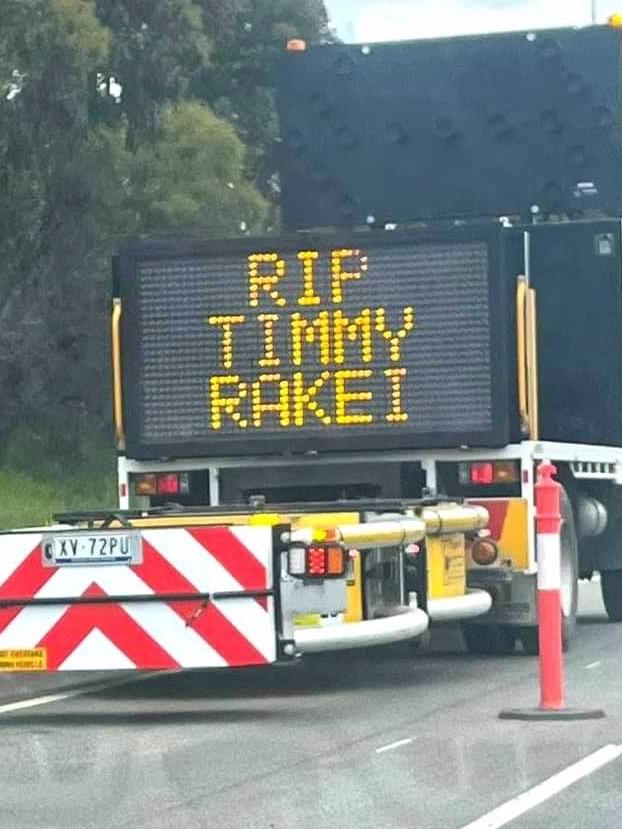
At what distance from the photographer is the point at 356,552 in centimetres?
1402

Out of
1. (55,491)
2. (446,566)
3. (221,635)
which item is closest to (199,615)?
(221,635)

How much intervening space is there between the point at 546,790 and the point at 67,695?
5.33 m

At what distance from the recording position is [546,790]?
1027cm

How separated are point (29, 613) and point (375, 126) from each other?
22.4 ft

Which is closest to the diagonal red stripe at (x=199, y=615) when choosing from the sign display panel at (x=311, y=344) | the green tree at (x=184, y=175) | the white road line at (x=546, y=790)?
the white road line at (x=546, y=790)

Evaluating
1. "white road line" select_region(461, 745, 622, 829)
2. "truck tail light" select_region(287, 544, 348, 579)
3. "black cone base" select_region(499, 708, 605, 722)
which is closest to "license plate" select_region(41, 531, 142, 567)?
"truck tail light" select_region(287, 544, 348, 579)

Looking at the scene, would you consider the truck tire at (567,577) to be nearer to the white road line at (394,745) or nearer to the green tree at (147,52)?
the white road line at (394,745)

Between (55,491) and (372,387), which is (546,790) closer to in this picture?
(372,387)

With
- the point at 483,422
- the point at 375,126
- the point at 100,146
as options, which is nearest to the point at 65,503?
the point at 100,146

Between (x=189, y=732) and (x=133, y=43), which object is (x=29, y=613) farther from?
(x=133, y=43)

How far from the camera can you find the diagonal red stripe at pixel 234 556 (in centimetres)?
1319

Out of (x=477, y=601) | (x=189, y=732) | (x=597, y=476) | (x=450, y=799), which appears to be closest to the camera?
(x=450, y=799)

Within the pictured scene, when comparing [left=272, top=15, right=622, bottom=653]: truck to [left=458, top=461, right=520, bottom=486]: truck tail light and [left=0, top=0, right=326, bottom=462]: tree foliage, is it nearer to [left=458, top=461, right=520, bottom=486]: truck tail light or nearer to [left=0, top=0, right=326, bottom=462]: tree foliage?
[left=458, top=461, right=520, bottom=486]: truck tail light

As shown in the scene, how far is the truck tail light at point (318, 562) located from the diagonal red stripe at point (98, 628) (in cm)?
91
